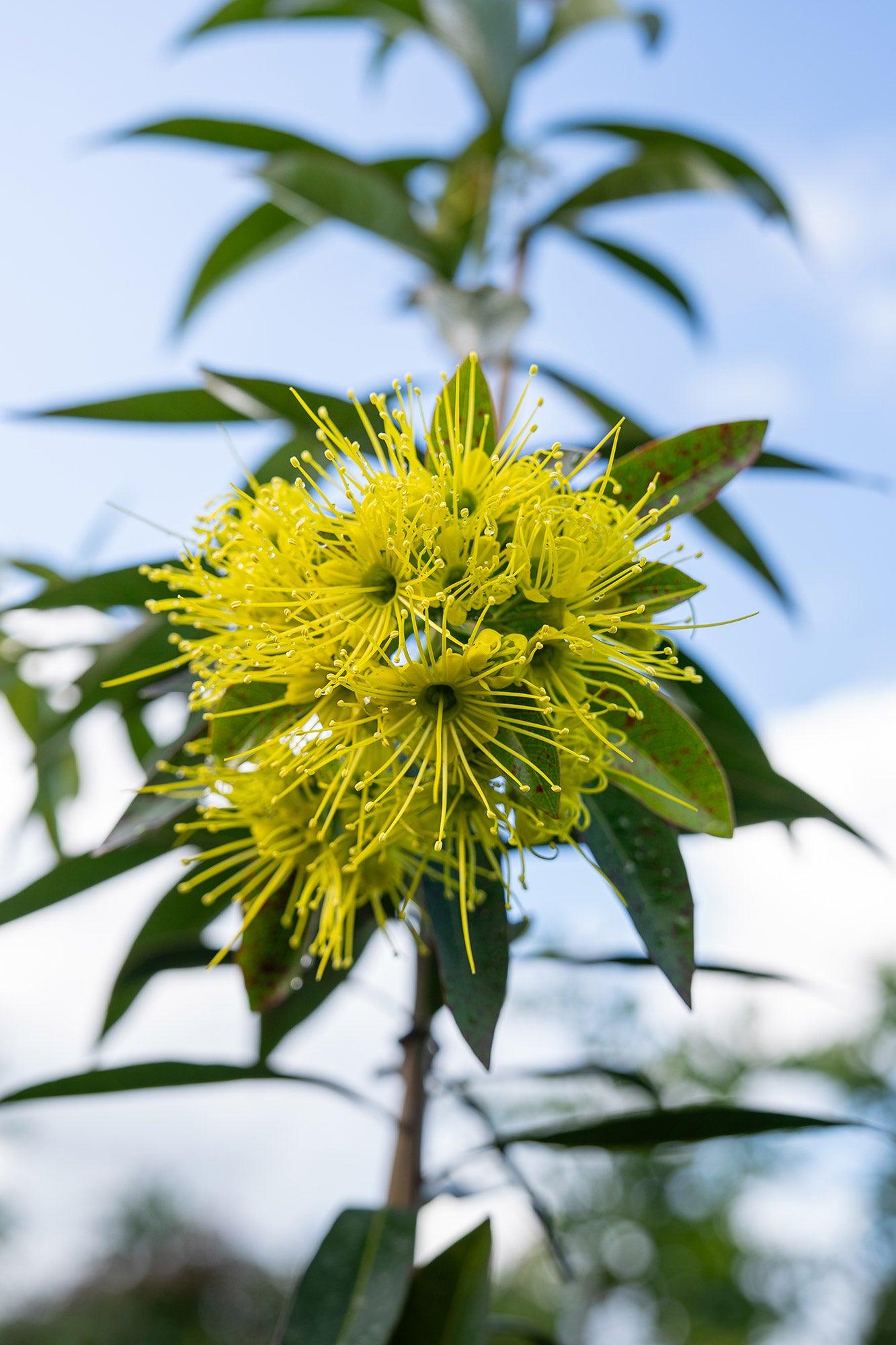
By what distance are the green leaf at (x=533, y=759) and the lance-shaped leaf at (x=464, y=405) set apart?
0.18 metres

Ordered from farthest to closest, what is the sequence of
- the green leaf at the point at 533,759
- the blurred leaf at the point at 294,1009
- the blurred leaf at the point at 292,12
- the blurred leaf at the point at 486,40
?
the blurred leaf at the point at 292,12 → the blurred leaf at the point at 486,40 → the blurred leaf at the point at 294,1009 → the green leaf at the point at 533,759

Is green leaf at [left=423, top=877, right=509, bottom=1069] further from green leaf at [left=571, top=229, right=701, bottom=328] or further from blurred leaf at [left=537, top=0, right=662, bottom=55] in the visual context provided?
blurred leaf at [left=537, top=0, right=662, bottom=55]

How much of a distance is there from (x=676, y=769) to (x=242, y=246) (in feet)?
4.45

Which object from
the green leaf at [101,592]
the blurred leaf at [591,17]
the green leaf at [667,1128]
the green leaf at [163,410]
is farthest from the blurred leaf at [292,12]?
the green leaf at [667,1128]

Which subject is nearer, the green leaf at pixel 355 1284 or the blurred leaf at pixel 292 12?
the green leaf at pixel 355 1284

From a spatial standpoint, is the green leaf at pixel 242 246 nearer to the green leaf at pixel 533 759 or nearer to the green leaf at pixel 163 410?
the green leaf at pixel 163 410

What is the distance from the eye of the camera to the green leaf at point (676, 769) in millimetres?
777

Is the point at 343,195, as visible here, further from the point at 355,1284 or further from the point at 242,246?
the point at 355,1284

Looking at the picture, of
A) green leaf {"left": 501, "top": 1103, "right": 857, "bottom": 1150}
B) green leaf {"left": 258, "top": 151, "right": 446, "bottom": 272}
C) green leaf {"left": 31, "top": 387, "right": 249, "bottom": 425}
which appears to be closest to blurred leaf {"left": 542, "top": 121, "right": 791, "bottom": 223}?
green leaf {"left": 258, "top": 151, "right": 446, "bottom": 272}

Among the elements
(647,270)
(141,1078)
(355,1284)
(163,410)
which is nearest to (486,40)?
(647,270)

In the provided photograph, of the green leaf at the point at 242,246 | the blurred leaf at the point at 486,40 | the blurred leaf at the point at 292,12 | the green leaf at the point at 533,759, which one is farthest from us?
the blurred leaf at the point at 292,12

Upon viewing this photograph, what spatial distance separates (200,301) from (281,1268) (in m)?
9.88

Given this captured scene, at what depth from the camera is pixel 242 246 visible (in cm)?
176

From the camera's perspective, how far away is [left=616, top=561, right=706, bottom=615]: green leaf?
2.69 feet
